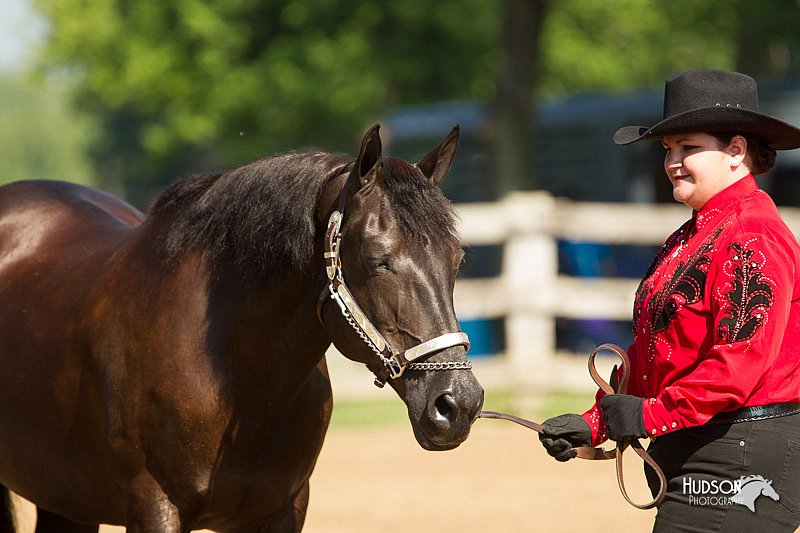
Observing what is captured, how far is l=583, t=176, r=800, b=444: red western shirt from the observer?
9.28 ft

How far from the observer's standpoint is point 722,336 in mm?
2844

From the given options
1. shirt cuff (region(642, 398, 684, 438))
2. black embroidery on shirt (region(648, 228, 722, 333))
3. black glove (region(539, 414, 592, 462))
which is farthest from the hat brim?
black glove (region(539, 414, 592, 462))

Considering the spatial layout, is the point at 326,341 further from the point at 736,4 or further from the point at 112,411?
the point at 736,4

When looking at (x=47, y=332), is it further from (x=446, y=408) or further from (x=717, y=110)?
(x=717, y=110)

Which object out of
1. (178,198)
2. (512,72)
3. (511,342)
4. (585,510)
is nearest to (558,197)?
(512,72)

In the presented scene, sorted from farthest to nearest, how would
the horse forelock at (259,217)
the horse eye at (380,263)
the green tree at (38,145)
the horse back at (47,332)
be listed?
the green tree at (38,145) → the horse back at (47,332) → the horse forelock at (259,217) → the horse eye at (380,263)

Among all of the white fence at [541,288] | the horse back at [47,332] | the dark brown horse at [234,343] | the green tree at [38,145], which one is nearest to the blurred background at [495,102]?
the white fence at [541,288]

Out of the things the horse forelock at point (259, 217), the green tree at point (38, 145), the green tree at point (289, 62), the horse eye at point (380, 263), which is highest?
the green tree at point (38, 145)

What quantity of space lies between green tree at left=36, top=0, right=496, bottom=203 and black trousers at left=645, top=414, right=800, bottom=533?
17.0 m

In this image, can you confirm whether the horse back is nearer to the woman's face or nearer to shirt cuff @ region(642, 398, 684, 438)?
shirt cuff @ region(642, 398, 684, 438)

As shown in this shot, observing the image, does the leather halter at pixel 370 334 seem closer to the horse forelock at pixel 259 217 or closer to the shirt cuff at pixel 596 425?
the horse forelock at pixel 259 217

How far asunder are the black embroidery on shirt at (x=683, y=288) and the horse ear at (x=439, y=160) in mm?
784

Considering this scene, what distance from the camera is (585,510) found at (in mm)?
6777

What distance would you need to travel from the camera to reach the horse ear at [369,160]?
3207 mm
